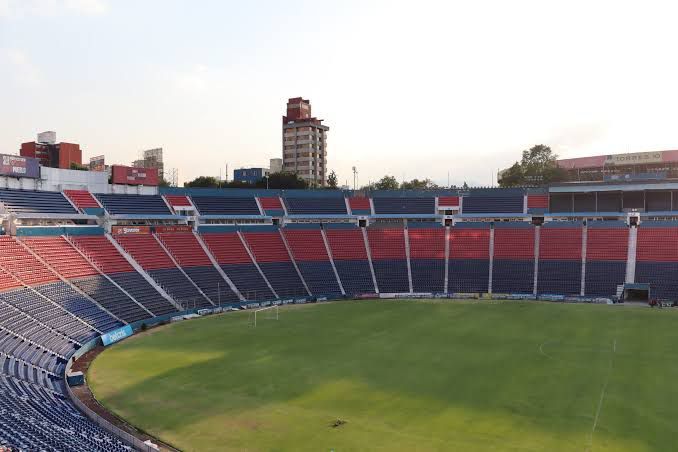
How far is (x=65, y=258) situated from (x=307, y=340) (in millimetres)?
33889

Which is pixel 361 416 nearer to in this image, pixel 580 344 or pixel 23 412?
pixel 23 412

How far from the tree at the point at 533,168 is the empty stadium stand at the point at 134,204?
9130 cm

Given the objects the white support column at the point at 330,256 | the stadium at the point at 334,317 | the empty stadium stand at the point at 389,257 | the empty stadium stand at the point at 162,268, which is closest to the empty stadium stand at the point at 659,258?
the stadium at the point at 334,317

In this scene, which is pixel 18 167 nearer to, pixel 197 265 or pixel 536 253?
pixel 197 265

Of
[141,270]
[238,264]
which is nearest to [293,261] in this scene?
[238,264]

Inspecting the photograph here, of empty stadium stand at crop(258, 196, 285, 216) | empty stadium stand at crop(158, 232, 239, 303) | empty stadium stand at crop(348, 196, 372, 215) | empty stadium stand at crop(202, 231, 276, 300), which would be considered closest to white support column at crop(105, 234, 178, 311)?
empty stadium stand at crop(158, 232, 239, 303)

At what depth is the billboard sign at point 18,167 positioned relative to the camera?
68062 millimetres

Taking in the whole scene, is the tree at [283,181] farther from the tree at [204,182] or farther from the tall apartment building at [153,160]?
the tall apartment building at [153,160]

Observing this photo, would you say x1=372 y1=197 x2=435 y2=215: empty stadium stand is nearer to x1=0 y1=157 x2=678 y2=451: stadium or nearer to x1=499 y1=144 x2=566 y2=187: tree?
x1=0 y1=157 x2=678 y2=451: stadium

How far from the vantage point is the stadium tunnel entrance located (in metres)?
76.2

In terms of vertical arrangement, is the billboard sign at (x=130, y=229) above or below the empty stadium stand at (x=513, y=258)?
above

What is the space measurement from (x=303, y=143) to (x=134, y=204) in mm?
104214

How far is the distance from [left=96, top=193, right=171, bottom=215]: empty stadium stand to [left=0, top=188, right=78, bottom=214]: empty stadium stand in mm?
5774

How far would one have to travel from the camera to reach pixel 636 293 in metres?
77.5
